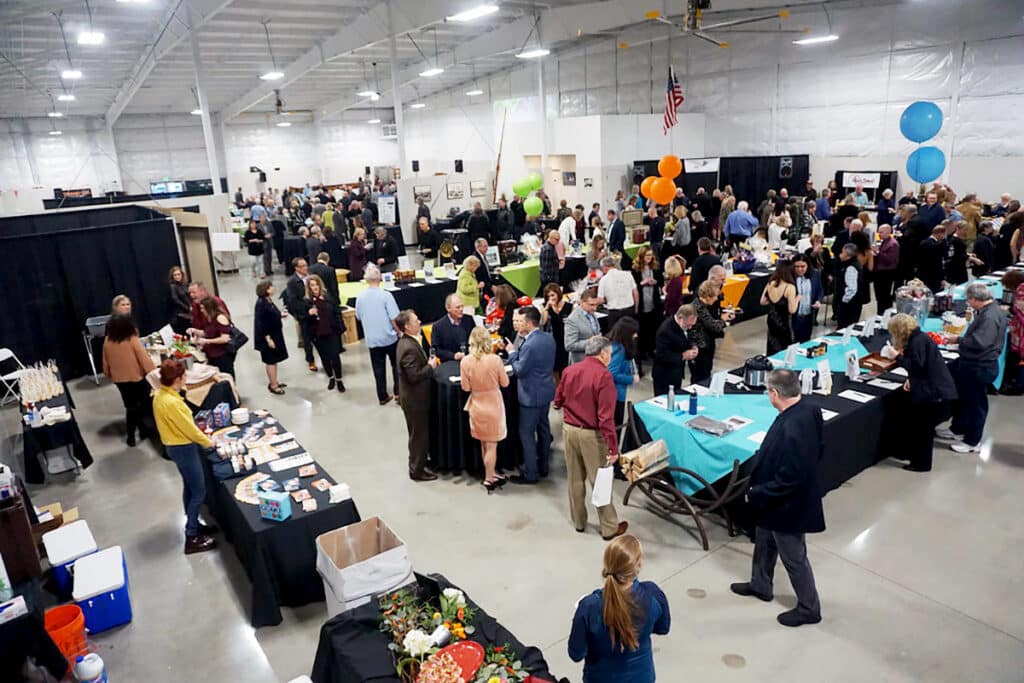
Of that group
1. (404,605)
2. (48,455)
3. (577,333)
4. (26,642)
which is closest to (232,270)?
(48,455)

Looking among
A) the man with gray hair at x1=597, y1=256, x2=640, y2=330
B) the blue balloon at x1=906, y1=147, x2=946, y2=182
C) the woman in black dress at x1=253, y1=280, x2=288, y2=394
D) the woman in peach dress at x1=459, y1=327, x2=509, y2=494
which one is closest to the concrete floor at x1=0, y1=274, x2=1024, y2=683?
the woman in peach dress at x1=459, y1=327, x2=509, y2=494

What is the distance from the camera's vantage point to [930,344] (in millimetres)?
4711

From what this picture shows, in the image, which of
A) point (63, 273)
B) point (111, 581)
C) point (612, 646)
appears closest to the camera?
point (612, 646)

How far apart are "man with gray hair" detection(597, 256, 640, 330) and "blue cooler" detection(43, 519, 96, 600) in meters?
4.93

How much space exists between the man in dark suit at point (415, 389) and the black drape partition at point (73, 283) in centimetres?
575

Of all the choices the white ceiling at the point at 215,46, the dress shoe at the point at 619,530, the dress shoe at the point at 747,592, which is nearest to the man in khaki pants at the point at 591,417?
the dress shoe at the point at 619,530

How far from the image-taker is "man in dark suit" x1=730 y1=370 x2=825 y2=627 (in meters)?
3.23

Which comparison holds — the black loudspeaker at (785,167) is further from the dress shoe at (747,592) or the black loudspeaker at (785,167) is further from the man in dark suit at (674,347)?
the dress shoe at (747,592)

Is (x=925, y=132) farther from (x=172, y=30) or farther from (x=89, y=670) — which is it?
(x=172, y=30)

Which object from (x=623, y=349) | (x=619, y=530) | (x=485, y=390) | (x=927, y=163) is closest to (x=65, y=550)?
(x=485, y=390)

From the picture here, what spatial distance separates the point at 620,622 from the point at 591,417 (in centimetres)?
190

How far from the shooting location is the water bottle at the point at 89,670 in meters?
3.14

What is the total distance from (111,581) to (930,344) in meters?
5.49

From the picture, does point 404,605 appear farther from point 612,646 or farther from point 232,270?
point 232,270
